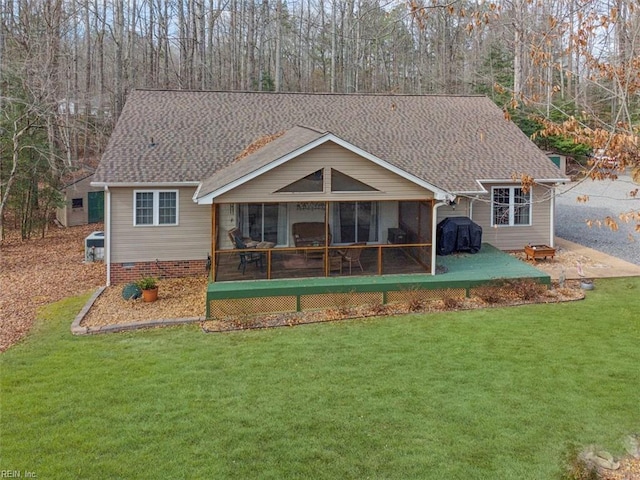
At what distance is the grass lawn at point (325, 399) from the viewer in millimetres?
5820

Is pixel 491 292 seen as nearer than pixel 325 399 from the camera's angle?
No

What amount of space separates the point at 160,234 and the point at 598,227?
15832 mm

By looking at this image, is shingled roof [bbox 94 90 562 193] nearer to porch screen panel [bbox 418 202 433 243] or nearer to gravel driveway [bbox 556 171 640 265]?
porch screen panel [bbox 418 202 433 243]

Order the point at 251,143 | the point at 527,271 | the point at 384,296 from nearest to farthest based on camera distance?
the point at 384,296, the point at 527,271, the point at 251,143

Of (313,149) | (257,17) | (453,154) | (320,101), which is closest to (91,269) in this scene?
(313,149)

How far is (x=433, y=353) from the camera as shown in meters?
9.16

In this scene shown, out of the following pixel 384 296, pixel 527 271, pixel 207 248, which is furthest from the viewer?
pixel 207 248

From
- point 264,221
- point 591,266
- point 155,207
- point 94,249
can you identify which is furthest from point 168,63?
point 591,266

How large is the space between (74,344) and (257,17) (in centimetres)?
3344

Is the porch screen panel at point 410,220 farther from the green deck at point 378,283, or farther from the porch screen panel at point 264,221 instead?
the porch screen panel at point 264,221

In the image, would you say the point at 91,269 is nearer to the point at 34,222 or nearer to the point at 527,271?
the point at 34,222

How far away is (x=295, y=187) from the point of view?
12.5 meters

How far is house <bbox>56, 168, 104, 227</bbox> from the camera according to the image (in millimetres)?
22078

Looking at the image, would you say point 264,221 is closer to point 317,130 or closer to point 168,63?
point 317,130
